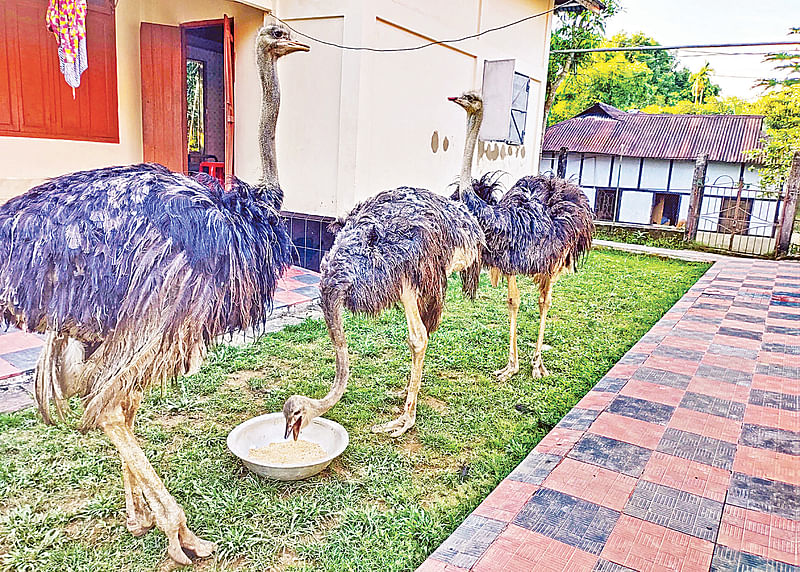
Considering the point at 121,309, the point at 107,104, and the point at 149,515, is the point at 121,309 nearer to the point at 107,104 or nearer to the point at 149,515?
the point at 149,515

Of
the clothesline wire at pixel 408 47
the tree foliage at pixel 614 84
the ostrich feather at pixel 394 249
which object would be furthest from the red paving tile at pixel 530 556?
the tree foliage at pixel 614 84

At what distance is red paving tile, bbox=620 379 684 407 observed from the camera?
3646 millimetres

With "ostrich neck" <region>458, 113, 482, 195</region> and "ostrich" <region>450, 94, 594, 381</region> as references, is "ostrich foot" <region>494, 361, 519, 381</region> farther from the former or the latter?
"ostrich neck" <region>458, 113, 482, 195</region>

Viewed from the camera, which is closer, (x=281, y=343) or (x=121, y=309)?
(x=121, y=309)

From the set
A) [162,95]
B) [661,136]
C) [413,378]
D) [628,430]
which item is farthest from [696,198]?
[413,378]

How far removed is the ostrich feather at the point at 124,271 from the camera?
1885 mm

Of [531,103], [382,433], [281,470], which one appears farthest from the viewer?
[531,103]

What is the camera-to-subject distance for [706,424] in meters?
3.33

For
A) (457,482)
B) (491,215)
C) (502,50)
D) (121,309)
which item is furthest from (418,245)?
(502,50)

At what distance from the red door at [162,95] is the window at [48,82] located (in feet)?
1.07

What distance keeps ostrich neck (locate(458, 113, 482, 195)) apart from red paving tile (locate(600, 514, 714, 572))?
2150 mm

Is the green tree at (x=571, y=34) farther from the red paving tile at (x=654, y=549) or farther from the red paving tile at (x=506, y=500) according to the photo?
the red paving tile at (x=654, y=549)

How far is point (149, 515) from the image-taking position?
2359 millimetres

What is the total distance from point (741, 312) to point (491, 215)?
12.0 feet
